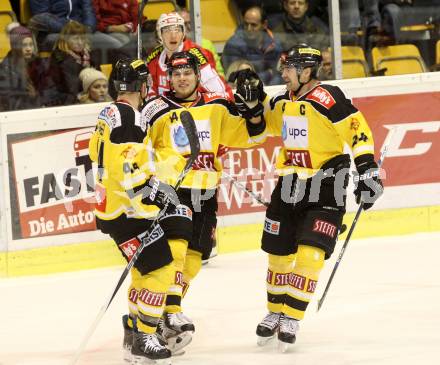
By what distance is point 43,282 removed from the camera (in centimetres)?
672

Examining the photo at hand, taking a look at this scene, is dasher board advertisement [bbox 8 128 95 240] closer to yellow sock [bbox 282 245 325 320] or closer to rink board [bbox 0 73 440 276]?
rink board [bbox 0 73 440 276]

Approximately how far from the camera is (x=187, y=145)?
5164mm

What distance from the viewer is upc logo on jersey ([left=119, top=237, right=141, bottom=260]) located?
4.67m

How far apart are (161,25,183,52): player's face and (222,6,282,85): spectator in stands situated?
105 cm

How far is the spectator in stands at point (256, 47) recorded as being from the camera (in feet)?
24.5

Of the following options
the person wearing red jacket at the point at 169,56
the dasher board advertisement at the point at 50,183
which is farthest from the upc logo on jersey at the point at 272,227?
the dasher board advertisement at the point at 50,183

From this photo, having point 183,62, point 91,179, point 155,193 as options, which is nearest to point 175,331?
point 155,193

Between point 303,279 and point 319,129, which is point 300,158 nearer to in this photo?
point 319,129

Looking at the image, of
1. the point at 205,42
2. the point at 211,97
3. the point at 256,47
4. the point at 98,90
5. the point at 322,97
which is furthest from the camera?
the point at 256,47

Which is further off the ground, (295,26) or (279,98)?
(295,26)

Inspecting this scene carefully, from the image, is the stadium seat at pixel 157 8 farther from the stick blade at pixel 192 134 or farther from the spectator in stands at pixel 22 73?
the stick blade at pixel 192 134

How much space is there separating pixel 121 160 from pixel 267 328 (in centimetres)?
113

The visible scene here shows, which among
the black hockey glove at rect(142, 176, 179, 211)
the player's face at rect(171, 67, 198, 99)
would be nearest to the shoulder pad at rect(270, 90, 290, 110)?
the player's face at rect(171, 67, 198, 99)

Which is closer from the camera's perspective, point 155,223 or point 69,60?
point 155,223
